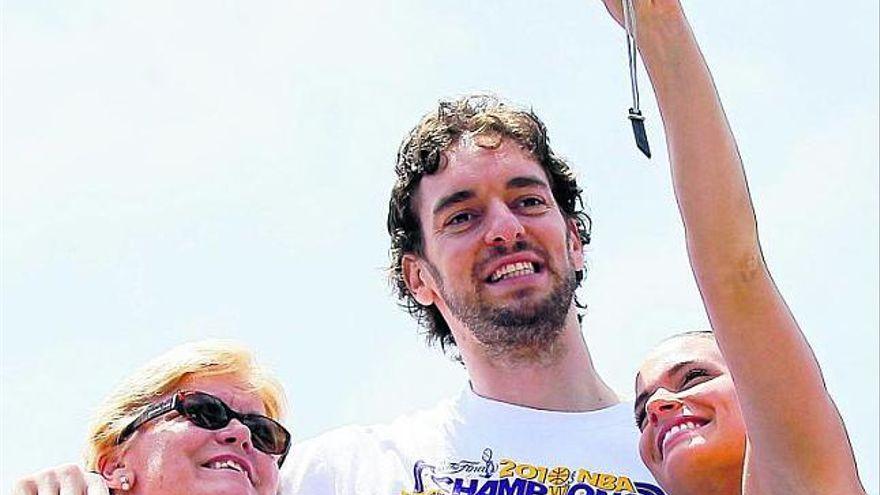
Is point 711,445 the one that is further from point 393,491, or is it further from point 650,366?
point 393,491

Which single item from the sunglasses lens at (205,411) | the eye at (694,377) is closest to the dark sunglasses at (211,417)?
the sunglasses lens at (205,411)

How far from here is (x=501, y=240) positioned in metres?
5.84

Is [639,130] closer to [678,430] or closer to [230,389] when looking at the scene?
[678,430]

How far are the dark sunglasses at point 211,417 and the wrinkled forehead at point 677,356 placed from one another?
154cm

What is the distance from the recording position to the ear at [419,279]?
21.1ft

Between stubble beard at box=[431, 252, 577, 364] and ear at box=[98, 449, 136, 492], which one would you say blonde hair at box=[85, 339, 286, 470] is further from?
stubble beard at box=[431, 252, 577, 364]

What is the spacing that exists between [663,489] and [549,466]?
58cm

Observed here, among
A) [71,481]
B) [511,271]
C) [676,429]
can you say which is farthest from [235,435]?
[676,429]

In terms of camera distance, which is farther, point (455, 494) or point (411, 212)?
point (411, 212)

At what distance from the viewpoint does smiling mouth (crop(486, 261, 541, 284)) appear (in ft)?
19.0

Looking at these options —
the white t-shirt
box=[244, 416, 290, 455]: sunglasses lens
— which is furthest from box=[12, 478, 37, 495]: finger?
the white t-shirt

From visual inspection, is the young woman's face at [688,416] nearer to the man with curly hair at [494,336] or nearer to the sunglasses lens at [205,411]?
the man with curly hair at [494,336]

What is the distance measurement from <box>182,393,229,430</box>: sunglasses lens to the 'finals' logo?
80 cm

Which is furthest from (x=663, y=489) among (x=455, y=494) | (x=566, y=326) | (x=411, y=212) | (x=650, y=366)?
(x=411, y=212)
